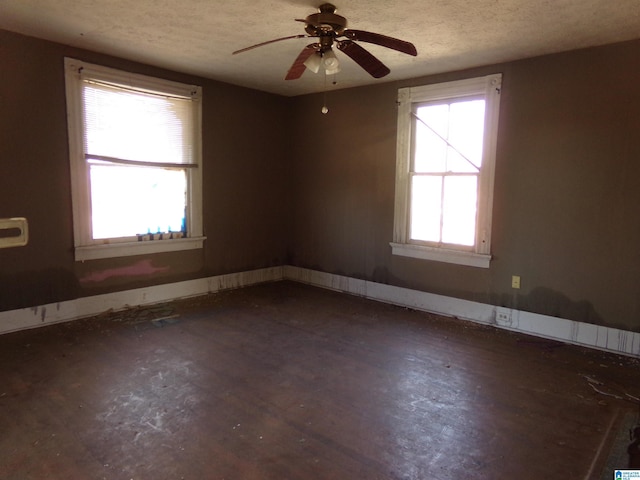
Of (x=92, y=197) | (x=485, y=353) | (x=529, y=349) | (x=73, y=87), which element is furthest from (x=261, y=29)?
(x=529, y=349)

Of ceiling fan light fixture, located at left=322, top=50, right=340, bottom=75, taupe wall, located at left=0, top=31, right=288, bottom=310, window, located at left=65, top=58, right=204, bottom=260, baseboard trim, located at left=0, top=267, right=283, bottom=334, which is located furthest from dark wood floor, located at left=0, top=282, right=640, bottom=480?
ceiling fan light fixture, located at left=322, top=50, right=340, bottom=75

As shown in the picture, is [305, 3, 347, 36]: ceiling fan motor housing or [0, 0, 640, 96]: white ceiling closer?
[305, 3, 347, 36]: ceiling fan motor housing

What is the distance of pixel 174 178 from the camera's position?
480cm

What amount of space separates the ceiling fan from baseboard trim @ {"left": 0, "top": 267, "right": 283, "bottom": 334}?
9.64 ft

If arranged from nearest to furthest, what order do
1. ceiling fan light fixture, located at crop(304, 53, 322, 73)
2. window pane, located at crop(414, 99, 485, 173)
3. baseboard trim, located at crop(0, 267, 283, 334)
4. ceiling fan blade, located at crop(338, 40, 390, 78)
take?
ceiling fan blade, located at crop(338, 40, 390, 78) < ceiling fan light fixture, located at crop(304, 53, 322, 73) < baseboard trim, located at crop(0, 267, 283, 334) < window pane, located at crop(414, 99, 485, 173)

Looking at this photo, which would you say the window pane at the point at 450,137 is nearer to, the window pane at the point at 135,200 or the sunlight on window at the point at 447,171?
the sunlight on window at the point at 447,171

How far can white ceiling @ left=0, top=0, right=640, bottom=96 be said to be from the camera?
2.84 metres

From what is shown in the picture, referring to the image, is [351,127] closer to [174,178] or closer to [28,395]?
[174,178]

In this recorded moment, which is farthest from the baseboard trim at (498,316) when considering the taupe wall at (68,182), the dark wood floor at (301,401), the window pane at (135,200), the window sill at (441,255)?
the window pane at (135,200)

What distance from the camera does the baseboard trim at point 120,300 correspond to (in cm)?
379

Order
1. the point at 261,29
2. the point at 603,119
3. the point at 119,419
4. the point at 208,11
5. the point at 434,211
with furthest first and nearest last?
the point at 434,211
the point at 603,119
the point at 261,29
the point at 208,11
the point at 119,419

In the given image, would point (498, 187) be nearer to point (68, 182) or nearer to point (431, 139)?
point (431, 139)

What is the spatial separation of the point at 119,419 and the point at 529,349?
3206 mm

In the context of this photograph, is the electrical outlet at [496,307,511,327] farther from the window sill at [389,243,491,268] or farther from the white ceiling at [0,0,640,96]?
the white ceiling at [0,0,640,96]
